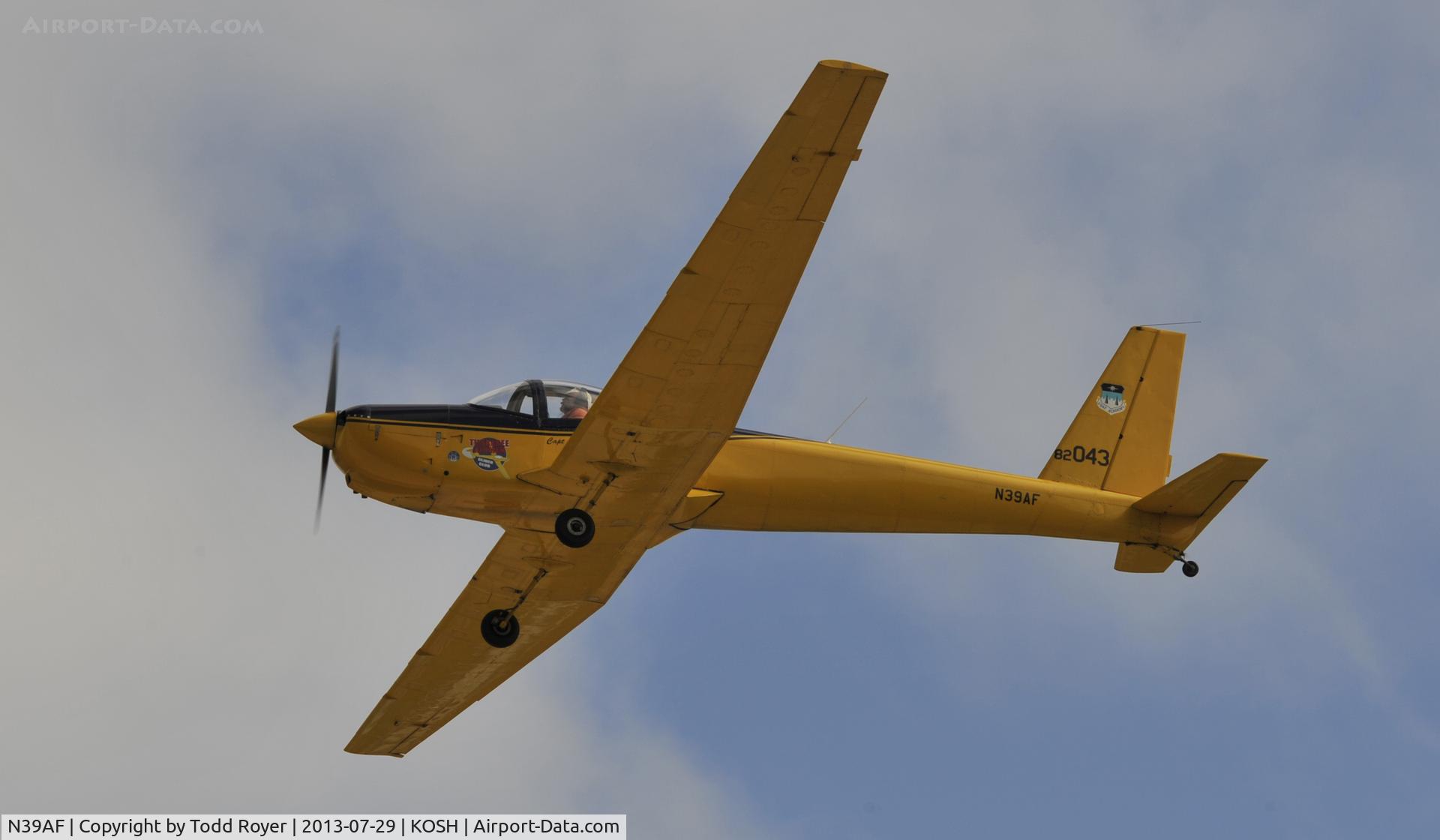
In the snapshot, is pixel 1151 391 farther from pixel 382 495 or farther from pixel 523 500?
pixel 382 495

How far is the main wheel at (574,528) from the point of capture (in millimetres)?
17453

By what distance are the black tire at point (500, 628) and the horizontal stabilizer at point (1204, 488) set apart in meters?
8.67

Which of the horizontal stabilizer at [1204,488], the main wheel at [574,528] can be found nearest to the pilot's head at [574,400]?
the main wheel at [574,528]

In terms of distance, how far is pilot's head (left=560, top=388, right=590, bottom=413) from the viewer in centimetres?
1791

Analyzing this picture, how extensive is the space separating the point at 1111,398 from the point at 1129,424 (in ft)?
1.73

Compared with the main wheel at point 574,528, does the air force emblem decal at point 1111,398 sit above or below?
above

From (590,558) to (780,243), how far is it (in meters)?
6.26

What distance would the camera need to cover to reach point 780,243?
48.0 feet

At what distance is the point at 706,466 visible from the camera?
56.6 feet

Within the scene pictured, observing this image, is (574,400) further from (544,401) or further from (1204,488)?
(1204,488)

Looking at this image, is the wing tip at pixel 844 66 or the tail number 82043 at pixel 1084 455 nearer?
the wing tip at pixel 844 66

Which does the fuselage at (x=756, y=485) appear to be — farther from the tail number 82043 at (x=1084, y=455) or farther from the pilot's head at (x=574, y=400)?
the tail number 82043 at (x=1084, y=455)

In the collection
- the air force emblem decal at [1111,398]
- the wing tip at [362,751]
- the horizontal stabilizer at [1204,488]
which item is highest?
the air force emblem decal at [1111,398]

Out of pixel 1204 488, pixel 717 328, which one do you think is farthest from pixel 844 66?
pixel 1204 488
